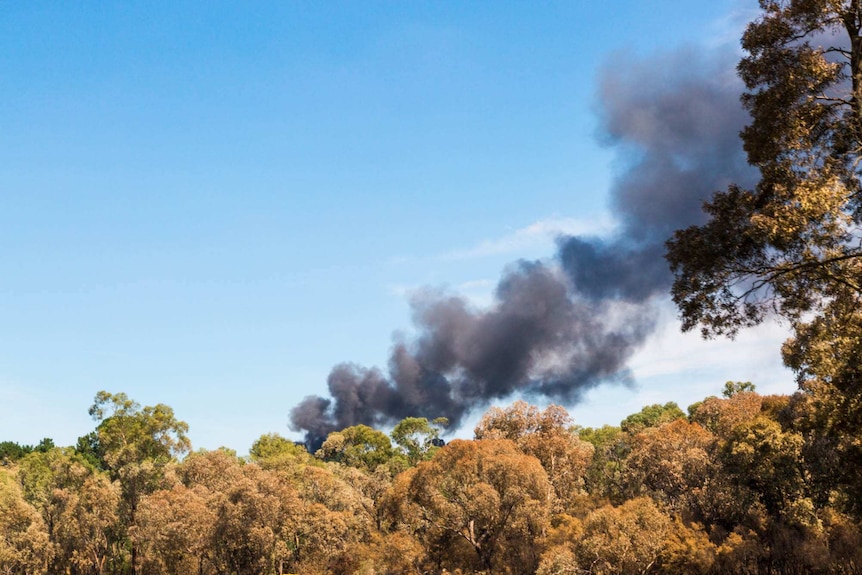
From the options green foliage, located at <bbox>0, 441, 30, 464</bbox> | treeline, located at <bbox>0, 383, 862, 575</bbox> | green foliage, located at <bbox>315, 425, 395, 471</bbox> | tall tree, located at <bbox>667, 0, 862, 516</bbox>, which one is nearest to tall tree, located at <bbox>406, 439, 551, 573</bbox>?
treeline, located at <bbox>0, 383, 862, 575</bbox>

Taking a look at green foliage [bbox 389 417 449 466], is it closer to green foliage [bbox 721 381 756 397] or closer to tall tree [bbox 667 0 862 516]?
green foliage [bbox 721 381 756 397]

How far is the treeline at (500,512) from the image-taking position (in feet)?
150

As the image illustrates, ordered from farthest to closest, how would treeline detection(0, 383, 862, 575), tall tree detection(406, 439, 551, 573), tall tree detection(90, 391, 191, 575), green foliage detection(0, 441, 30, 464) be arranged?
green foliage detection(0, 441, 30, 464), tall tree detection(90, 391, 191, 575), tall tree detection(406, 439, 551, 573), treeline detection(0, 383, 862, 575)

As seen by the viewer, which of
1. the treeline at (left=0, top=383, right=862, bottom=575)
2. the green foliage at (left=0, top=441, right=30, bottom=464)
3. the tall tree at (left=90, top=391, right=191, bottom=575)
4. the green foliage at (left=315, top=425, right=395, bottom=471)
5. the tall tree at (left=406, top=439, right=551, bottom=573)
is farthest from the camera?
the green foliage at (left=0, top=441, right=30, bottom=464)

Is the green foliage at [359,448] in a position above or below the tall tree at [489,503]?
above

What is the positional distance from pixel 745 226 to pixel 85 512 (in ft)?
222

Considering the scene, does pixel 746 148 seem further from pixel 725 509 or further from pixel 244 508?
pixel 244 508

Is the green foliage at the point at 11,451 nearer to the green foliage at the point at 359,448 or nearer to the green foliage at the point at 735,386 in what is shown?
the green foliage at the point at 359,448

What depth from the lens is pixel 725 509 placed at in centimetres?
5238

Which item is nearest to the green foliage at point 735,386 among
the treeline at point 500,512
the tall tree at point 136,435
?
the treeline at point 500,512

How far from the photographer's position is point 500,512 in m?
51.5

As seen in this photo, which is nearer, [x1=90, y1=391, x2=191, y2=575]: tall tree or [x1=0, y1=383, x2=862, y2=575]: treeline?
[x1=0, y1=383, x2=862, y2=575]: treeline

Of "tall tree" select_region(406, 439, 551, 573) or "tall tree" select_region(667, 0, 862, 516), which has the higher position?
"tall tree" select_region(667, 0, 862, 516)

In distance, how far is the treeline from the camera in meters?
45.6
